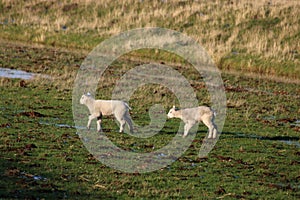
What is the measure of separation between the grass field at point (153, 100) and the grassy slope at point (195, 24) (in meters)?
0.08

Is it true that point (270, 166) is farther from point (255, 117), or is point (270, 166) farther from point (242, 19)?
point (242, 19)

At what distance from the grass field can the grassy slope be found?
0.08m

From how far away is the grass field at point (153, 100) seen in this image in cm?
1486

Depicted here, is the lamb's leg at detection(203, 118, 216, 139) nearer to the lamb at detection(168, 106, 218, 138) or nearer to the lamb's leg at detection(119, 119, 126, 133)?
the lamb at detection(168, 106, 218, 138)

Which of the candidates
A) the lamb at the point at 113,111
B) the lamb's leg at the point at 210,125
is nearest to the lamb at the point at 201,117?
the lamb's leg at the point at 210,125

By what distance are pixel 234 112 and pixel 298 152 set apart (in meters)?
6.41

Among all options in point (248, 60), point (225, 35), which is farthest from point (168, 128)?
point (225, 35)

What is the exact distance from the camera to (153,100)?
27062mm

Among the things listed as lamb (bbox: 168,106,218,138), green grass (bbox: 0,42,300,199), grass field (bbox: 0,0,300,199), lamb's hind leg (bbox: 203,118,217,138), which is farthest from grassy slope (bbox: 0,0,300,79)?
lamb's hind leg (bbox: 203,118,217,138)

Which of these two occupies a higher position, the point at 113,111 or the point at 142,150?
the point at 113,111

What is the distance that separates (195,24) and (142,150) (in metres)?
29.6

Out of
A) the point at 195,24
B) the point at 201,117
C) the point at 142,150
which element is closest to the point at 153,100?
the point at 201,117

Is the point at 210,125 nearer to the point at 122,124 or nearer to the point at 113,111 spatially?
the point at 122,124

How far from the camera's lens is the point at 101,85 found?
3081 centimetres
